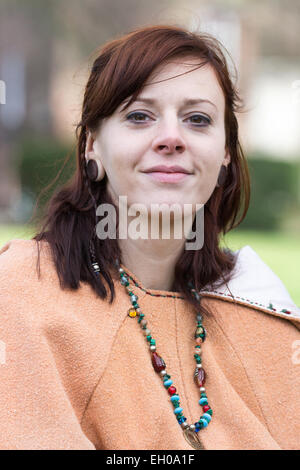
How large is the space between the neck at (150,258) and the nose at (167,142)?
0.34 m

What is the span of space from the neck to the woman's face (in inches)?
7.5

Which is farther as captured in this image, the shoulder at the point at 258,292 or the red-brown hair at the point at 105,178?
the shoulder at the point at 258,292

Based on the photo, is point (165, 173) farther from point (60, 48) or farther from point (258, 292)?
point (60, 48)

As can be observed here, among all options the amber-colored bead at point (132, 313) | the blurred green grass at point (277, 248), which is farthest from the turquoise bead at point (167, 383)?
the blurred green grass at point (277, 248)

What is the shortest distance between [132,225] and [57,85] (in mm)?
17317

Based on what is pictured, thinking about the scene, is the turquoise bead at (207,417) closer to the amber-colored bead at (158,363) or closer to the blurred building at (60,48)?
the amber-colored bead at (158,363)

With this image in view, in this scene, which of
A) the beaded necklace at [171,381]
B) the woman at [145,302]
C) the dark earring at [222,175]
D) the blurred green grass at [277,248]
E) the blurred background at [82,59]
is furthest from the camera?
the blurred background at [82,59]

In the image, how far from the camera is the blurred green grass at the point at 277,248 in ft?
22.9

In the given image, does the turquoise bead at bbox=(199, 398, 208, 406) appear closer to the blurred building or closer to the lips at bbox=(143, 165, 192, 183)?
the lips at bbox=(143, 165, 192, 183)

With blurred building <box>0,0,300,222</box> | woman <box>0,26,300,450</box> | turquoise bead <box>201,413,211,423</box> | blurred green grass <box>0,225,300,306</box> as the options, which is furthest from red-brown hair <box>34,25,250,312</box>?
blurred building <box>0,0,300,222</box>

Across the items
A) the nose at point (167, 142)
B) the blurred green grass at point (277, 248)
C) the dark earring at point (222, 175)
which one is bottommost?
the blurred green grass at point (277, 248)

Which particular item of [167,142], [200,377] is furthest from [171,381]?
[167,142]

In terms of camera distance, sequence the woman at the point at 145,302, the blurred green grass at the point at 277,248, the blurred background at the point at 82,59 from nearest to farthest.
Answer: the woman at the point at 145,302 < the blurred green grass at the point at 277,248 < the blurred background at the point at 82,59
